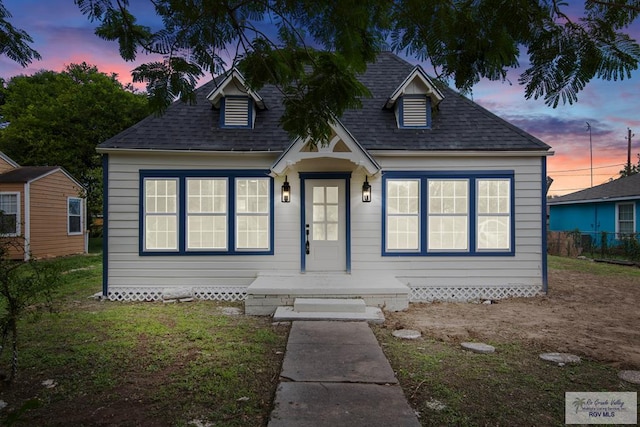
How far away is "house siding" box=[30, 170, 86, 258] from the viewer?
14570 mm

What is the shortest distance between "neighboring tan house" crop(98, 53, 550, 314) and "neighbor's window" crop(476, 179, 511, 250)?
0.02 metres

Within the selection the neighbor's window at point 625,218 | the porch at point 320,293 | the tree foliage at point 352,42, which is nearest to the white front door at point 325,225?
the porch at point 320,293

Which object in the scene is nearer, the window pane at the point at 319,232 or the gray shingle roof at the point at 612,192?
the window pane at the point at 319,232

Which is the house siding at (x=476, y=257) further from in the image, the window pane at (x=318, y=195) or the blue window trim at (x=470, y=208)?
the window pane at (x=318, y=195)

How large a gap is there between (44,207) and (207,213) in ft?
37.1

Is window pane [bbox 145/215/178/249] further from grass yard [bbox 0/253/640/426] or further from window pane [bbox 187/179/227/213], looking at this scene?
grass yard [bbox 0/253/640/426]

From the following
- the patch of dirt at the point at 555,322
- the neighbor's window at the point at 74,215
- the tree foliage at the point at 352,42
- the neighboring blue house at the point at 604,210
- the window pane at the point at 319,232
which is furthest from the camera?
the neighbor's window at the point at 74,215

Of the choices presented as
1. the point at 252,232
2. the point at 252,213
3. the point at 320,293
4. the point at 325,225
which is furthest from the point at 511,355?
the point at 252,213

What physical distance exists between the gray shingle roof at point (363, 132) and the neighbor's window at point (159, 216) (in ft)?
2.76

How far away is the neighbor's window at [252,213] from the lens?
7.98 m

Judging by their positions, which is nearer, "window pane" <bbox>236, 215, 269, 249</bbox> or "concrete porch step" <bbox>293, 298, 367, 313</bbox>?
"concrete porch step" <bbox>293, 298, 367, 313</bbox>

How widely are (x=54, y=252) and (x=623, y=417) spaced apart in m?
18.5

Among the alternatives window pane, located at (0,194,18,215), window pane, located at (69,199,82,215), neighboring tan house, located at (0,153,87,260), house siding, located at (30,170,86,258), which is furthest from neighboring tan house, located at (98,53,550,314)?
window pane, located at (69,199,82,215)

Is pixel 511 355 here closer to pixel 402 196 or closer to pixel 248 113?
pixel 402 196
